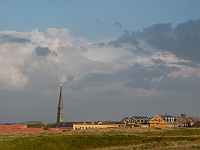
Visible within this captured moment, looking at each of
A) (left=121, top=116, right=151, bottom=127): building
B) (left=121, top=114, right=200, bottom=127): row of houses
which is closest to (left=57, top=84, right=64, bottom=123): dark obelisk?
(left=121, top=114, right=200, bottom=127): row of houses

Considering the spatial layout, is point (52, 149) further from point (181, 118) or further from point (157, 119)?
point (181, 118)

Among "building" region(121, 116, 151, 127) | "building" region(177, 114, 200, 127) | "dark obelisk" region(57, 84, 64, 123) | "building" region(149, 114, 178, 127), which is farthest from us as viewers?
"dark obelisk" region(57, 84, 64, 123)

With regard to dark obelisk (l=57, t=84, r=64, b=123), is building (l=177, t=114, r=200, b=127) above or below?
below

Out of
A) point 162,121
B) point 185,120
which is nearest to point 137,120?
point 162,121

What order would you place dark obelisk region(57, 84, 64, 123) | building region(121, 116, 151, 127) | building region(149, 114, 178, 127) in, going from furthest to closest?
dark obelisk region(57, 84, 64, 123)
building region(121, 116, 151, 127)
building region(149, 114, 178, 127)

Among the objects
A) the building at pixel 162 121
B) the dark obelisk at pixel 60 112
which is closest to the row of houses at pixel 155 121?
the building at pixel 162 121

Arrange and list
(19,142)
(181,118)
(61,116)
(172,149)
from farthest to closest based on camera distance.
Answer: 1. (61,116)
2. (181,118)
3. (19,142)
4. (172,149)

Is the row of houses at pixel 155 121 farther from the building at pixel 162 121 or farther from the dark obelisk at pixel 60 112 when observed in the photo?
the dark obelisk at pixel 60 112

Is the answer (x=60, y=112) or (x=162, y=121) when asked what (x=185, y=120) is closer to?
(x=162, y=121)

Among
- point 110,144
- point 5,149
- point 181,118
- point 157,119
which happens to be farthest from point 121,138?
point 181,118

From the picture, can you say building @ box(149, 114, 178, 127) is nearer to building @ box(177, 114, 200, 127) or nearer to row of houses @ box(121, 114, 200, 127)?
row of houses @ box(121, 114, 200, 127)

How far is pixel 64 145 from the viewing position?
59.5 metres

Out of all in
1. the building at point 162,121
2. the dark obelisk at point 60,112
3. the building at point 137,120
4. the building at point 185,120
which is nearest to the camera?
the building at point 162,121

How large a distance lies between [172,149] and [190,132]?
3932 cm
